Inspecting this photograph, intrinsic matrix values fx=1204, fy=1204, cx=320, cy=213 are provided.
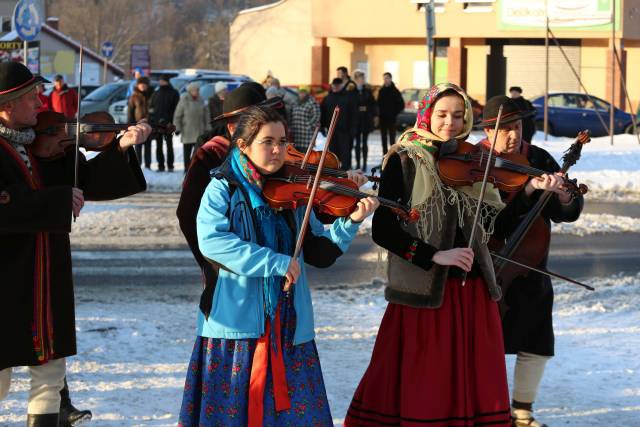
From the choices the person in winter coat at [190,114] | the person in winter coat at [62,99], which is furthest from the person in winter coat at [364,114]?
the person in winter coat at [62,99]

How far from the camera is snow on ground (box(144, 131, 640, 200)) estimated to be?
18219mm

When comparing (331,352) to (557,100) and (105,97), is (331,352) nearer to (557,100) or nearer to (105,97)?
(557,100)

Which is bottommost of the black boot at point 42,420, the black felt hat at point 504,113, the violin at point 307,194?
the black boot at point 42,420

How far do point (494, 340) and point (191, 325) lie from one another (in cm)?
365

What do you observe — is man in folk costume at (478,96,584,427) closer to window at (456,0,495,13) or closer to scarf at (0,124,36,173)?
scarf at (0,124,36,173)

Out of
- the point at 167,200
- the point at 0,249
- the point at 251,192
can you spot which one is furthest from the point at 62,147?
the point at 167,200

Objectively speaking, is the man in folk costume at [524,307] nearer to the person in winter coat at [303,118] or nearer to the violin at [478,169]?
the violin at [478,169]

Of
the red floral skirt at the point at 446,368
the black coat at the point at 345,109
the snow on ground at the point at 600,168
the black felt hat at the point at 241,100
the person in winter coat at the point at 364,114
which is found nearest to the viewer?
the red floral skirt at the point at 446,368

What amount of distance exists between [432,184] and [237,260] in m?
1.02

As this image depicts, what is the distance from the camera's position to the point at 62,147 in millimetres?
5137

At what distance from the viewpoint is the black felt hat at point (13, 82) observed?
190 inches

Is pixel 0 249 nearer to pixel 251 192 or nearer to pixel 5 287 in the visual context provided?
pixel 5 287

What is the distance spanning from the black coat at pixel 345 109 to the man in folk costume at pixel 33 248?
1388 centimetres

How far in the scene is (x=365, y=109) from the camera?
20.3 metres
